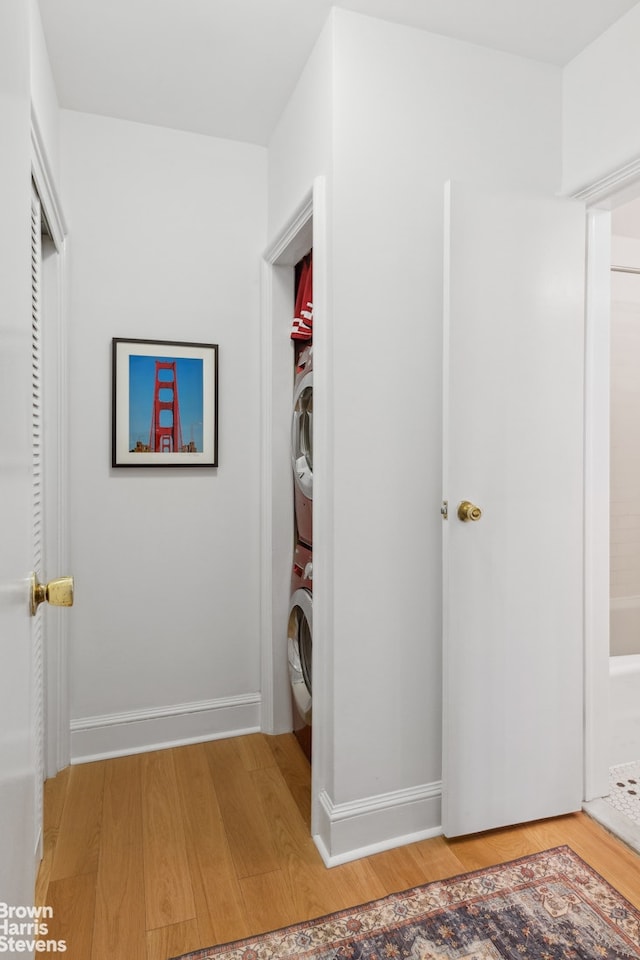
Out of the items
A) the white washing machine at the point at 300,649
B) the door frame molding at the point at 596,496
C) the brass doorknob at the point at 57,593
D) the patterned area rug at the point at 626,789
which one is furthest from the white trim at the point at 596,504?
the brass doorknob at the point at 57,593

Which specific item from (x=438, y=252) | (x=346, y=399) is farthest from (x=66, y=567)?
(x=438, y=252)

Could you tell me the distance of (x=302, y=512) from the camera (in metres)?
2.40

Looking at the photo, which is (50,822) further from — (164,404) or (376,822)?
(164,404)

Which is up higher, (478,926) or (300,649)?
(300,649)

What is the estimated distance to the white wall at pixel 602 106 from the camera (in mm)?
1711

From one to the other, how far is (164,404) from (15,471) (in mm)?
1645

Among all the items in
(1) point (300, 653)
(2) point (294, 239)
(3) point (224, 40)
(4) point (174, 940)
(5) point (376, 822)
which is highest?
(3) point (224, 40)

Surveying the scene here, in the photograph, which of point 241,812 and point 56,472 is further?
point 56,472

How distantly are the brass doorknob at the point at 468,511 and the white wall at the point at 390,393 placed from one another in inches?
5.7

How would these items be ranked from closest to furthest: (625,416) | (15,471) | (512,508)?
(15,471) → (512,508) → (625,416)

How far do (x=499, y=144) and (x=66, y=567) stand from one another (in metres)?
2.19

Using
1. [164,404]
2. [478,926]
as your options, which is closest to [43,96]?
[164,404]

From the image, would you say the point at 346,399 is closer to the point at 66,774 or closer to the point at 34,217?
the point at 34,217

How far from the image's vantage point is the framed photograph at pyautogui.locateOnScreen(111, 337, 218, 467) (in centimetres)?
234
